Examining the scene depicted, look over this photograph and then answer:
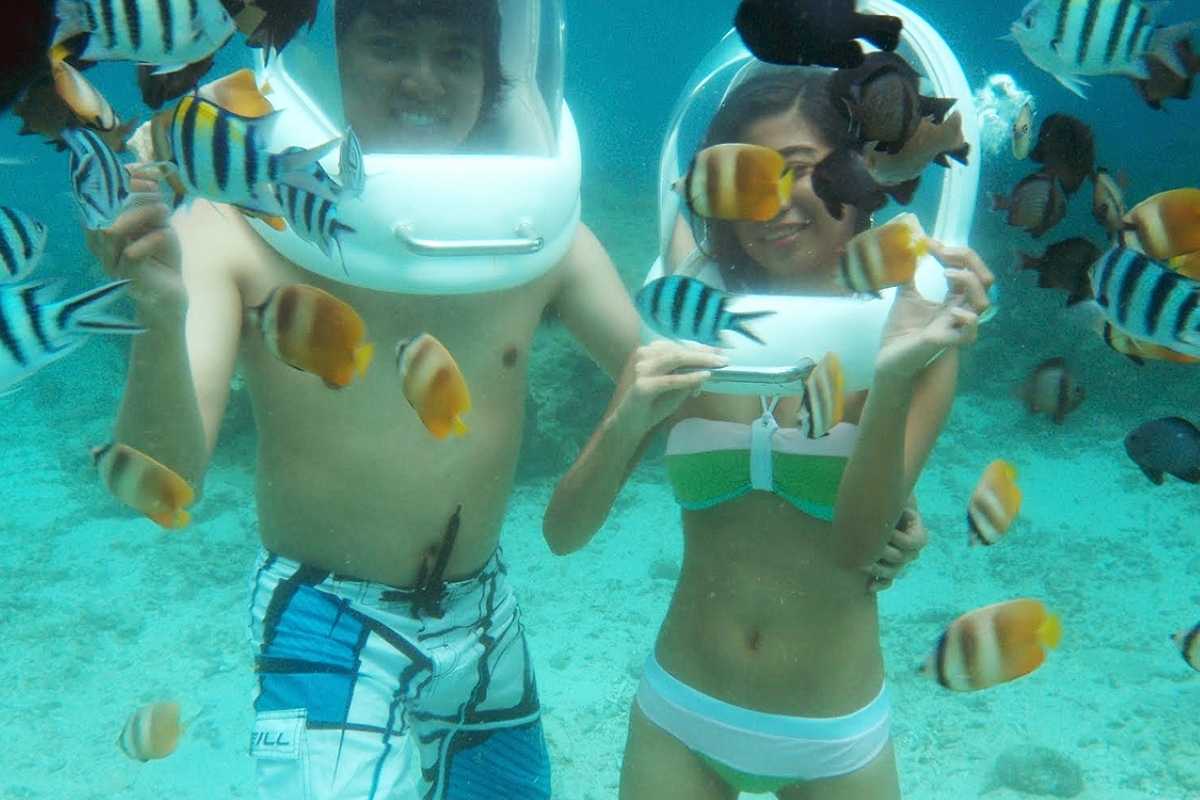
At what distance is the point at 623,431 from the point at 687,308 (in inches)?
19.0

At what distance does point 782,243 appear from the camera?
271 centimetres

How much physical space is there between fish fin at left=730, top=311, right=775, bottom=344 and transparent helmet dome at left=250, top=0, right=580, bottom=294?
→ 0.66 meters

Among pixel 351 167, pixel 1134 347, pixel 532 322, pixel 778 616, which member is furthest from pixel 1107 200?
pixel 351 167

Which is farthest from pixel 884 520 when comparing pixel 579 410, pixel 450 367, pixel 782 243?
pixel 579 410

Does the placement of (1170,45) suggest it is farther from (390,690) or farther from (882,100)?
(390,690)

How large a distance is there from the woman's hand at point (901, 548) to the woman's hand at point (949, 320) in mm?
590

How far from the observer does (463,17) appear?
2.83 meters

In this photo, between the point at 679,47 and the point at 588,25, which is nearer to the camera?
the point at 679,47

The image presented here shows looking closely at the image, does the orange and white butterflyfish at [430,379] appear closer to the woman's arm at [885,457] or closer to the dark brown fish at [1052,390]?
the woman's arm at [885,457]

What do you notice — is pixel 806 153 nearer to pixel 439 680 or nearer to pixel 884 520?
pixel 884 520

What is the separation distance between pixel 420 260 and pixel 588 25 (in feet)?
214

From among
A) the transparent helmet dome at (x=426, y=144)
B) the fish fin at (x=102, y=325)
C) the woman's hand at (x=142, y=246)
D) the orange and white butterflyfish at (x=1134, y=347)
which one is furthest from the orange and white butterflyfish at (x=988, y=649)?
the woman's hand at (x=142, y=246)

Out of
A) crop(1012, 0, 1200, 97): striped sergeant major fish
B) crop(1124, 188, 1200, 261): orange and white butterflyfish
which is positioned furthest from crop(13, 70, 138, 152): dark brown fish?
crop(1124, 188, 1200, 261): orange and white butterflyfish

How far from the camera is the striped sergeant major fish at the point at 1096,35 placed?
208cm
